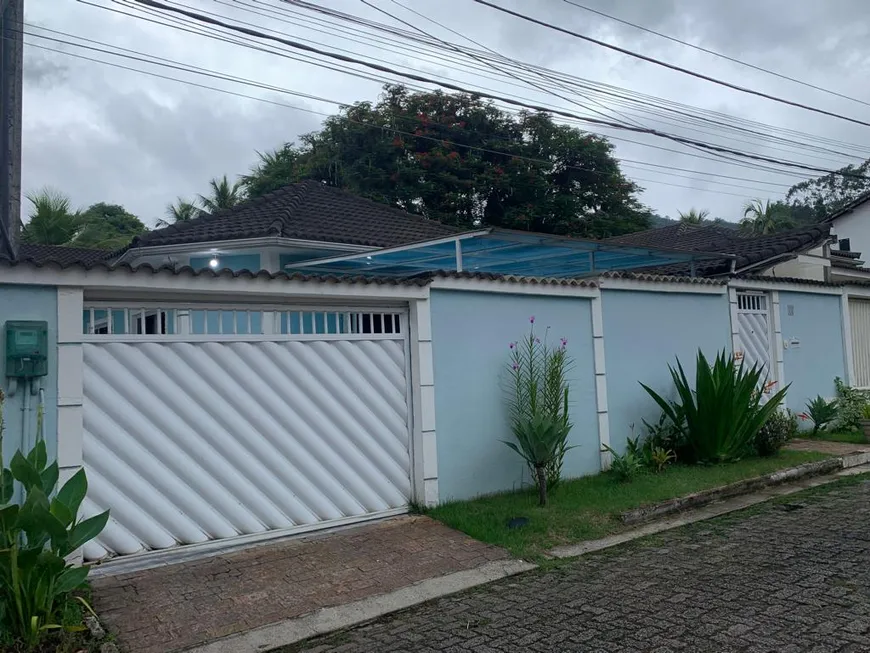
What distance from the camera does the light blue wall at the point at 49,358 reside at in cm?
468

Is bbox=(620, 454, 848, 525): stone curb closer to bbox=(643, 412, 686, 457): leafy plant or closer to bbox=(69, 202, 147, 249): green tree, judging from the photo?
bbox=(643, 412, 686, 457): leafy plant

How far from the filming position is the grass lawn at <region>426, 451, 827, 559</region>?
19.7 feet

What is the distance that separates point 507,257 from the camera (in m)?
10.9

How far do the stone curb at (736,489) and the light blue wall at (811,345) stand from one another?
1.96 m

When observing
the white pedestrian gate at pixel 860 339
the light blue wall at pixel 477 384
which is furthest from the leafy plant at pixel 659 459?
the white pedestrian gate at pixel 860 339

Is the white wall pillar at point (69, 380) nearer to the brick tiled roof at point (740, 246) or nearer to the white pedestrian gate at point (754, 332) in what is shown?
the white pedestrian gate at point (754, 332)

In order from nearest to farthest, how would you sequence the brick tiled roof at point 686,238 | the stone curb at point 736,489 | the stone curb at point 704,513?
the stone curb at point 704,513
the stone curb at point 736,489
the brick tiled roof at point 686,238

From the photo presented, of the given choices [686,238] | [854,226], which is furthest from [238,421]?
[854,226]

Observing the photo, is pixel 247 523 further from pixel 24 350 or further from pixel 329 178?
pixel 329 178

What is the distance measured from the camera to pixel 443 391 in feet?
22.4

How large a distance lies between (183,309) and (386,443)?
2139 mm

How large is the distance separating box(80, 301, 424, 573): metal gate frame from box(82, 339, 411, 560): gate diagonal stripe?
0.04m

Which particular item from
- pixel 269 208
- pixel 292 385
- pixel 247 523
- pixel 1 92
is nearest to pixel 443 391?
pixel 292 385

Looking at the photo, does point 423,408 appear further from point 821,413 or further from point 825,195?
point 825,195
